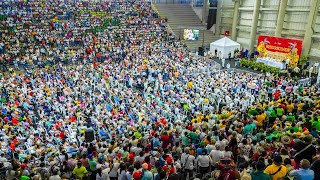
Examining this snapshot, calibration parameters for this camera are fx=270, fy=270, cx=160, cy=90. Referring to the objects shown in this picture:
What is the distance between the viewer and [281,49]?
25.9 metres

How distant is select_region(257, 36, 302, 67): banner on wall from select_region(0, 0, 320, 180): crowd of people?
6.18 m

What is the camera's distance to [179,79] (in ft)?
67.9

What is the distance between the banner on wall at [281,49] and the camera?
81.9ft

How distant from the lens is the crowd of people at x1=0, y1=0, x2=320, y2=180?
7305 millimetres

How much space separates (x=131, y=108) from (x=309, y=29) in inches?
767

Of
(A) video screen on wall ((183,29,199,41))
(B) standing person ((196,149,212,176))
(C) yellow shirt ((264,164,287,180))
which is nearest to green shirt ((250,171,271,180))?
(C) yellow shirt ((264,164,287,180))

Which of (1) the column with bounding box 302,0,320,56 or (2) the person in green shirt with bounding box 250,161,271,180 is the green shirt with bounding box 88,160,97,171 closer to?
(2) the person in green shirt with bounding box 250,161,271,180

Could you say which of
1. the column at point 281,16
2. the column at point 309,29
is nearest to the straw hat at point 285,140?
the column at point 309,29

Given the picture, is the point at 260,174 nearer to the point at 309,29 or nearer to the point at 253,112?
the point at 253,112

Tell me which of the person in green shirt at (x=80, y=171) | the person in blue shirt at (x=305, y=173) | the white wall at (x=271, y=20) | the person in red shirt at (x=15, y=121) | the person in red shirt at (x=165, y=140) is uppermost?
the white wall at (x=271, y=20)

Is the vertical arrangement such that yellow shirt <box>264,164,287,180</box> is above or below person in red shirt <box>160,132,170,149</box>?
above

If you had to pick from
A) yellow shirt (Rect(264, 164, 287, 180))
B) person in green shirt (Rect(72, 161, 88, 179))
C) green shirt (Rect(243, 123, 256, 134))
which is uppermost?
yellow shirt (Rect(264, 164, 287, 180))

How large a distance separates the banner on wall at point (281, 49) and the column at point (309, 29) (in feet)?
3.99

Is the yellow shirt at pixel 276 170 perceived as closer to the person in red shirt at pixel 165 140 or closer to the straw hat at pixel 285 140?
the straw hat at pixel 285 140
